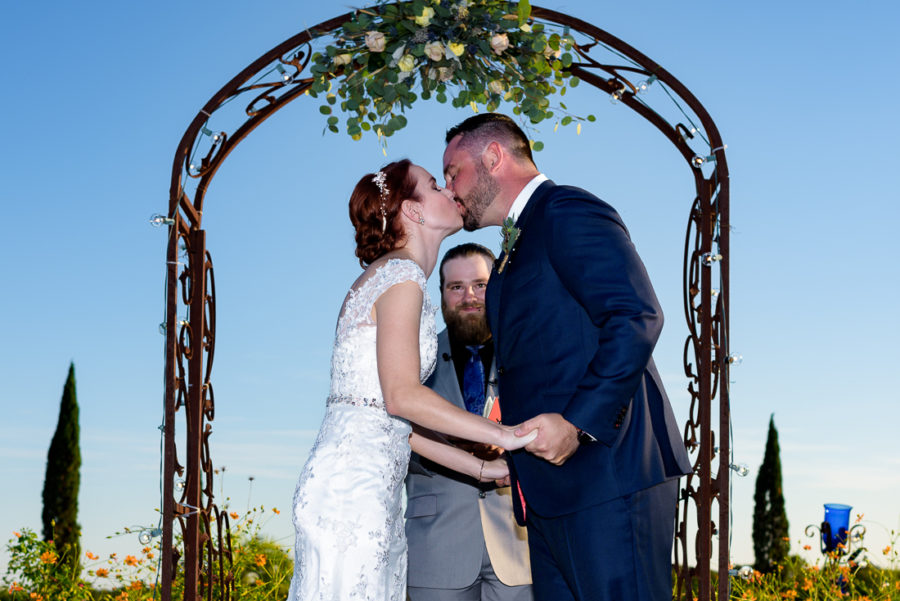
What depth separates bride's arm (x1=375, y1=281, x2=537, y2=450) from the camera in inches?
134

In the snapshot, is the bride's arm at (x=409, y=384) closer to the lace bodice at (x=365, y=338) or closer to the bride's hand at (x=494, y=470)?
the lace bodice at (x=365, y=338)

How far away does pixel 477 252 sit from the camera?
5430 mm

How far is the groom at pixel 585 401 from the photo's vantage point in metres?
3.13

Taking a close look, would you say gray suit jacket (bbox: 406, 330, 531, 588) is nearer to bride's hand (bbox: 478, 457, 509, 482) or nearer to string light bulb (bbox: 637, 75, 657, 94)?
bride's hand (bbox: 478, 457, 509, 482)

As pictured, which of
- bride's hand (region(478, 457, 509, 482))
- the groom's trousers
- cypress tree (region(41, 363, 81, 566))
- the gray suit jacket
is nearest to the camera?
the groom's trousers

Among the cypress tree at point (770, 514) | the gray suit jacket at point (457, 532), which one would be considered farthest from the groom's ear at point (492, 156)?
the cypress tree at point (770, 514)

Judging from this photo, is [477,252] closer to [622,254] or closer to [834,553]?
[622,254]

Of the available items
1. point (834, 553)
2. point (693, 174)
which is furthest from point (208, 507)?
point (834, 553)

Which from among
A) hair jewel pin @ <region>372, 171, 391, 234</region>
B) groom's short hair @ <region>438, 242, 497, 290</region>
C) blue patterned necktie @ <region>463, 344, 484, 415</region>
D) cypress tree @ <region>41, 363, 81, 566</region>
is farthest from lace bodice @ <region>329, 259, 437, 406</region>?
cypress tree @ <region>41, 363, 81, 566</region>

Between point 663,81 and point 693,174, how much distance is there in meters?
0.62

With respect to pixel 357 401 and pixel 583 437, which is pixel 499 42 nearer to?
pixel 357 401

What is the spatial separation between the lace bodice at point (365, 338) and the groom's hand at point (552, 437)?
2.16 ft

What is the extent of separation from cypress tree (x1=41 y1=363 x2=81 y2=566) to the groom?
49.3 ft

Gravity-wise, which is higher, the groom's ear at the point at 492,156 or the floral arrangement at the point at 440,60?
the floral arrangement at the point at 440,60
